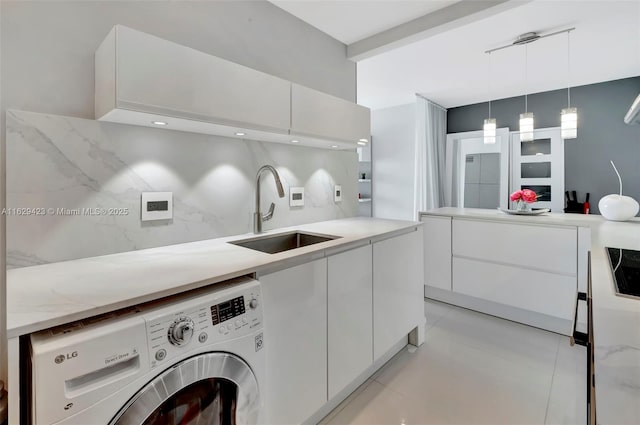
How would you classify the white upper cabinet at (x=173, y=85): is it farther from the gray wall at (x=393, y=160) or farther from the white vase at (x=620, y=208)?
the gray wall at (x=393, y=160)

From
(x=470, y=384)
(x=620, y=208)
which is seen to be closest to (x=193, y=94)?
(x=470, y=384)

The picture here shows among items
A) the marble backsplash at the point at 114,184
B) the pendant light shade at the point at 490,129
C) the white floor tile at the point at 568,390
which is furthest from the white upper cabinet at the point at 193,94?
the white floor tile at the point at 568,390

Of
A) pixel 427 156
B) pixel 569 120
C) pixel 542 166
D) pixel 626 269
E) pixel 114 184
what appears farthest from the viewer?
pixel 427 156

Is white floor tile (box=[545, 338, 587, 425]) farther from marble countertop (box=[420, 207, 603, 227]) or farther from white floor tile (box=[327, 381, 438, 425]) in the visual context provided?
marble countertop (box=[420, 207, 603, 227])

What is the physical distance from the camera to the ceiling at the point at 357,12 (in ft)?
6.68

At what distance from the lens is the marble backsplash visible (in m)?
1.19

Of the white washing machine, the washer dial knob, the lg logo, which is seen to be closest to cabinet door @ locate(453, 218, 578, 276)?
the white washing machine

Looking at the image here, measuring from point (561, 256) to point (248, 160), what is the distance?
2.51 m

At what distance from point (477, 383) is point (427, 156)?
10.8ft

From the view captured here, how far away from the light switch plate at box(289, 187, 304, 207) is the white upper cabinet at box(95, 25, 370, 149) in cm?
40

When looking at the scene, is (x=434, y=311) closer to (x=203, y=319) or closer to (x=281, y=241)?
(x=281, y=241)

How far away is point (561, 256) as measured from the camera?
2.44m

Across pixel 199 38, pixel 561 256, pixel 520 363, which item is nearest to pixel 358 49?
pixel 199 38

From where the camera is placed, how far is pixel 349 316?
5.50ft
